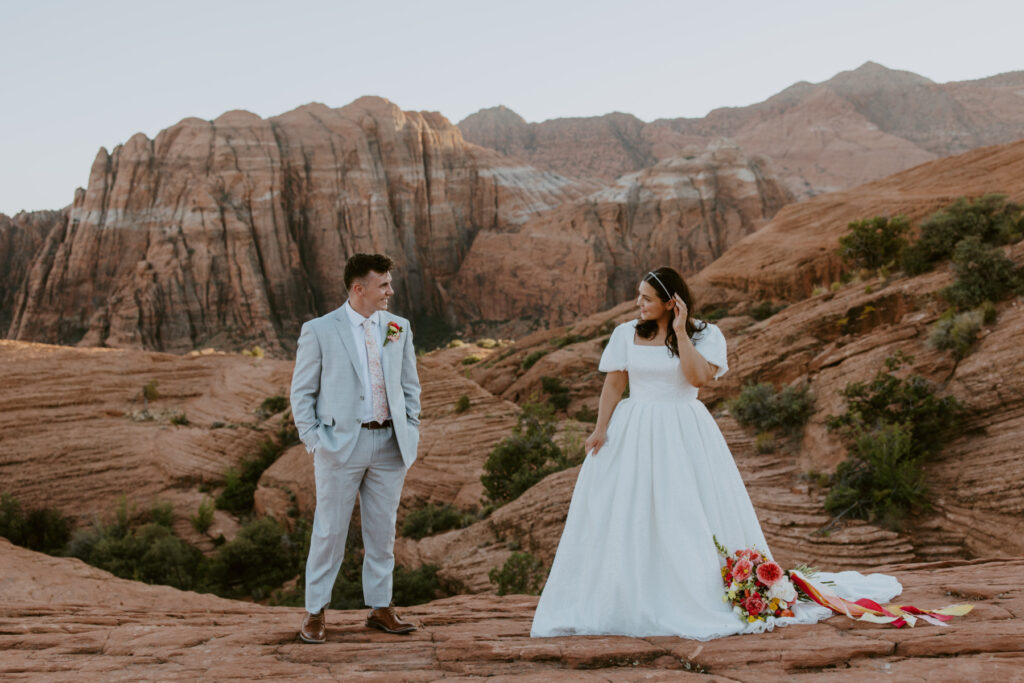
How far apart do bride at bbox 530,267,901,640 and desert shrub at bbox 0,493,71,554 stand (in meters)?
16.8

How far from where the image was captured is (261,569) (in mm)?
14867

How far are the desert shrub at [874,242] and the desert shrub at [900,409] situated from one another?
8.80 m

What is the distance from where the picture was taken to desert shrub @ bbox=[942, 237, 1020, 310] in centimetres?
1045

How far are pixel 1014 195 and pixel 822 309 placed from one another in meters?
6.44

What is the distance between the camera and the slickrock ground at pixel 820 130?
270 feet

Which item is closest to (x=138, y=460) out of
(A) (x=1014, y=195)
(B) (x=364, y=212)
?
(A) (x=1014, y=195)

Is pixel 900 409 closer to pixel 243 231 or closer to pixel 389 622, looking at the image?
pixel 389 622

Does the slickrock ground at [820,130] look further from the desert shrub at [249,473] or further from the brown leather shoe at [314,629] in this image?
the brown leather shoe at [314,629]

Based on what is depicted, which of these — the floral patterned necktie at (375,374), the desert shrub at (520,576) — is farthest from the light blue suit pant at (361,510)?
the desert shrub at (520,576)

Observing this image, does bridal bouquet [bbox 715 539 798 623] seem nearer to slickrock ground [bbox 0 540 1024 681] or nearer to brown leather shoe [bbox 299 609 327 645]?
slickrock ground [bbox 0 540 1024 681]

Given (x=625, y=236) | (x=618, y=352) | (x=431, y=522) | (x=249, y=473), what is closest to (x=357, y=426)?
(x=618, y=352)

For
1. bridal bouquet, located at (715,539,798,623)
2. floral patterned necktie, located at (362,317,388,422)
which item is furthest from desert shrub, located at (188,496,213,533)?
bridal bouquet, located at (715,539,798,623)

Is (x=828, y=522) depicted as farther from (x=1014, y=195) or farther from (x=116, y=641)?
(x=1014, y=195)

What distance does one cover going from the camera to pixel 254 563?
48.9ft
